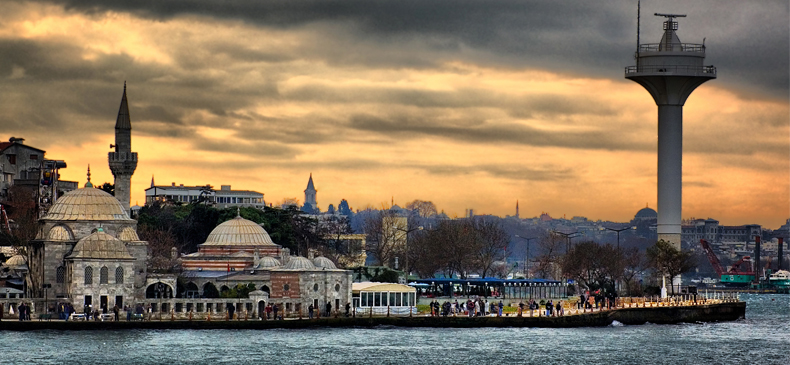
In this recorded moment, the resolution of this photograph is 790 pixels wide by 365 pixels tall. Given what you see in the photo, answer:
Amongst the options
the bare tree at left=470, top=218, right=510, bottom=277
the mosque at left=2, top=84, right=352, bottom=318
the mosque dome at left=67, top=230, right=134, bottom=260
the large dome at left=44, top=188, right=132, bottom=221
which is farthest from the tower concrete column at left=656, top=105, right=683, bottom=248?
the mosque dome at left=67, top=230, right=134, bottom=260

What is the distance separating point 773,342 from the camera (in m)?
74.1

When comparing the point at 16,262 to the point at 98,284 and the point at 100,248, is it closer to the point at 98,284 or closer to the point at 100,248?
the point at 100,248

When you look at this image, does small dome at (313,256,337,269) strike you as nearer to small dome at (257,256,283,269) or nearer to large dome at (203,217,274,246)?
small dome at (257,256,283,269)

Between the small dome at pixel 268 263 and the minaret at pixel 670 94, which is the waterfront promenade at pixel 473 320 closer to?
the small dome at pixel 268 263

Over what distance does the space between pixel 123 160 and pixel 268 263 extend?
53.5 feet

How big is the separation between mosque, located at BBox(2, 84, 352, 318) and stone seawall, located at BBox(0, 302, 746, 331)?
180cm

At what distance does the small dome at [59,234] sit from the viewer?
74312 millimetres

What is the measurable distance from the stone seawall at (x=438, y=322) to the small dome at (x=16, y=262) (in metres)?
14.8

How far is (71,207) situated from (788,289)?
133 meters

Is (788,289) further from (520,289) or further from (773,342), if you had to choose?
(773,342)

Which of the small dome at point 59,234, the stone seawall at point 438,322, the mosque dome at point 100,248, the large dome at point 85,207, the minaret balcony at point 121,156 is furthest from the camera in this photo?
the minaret balcony at point 121,156

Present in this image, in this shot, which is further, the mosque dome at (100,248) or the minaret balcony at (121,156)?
the minaret balcony at (121,156)

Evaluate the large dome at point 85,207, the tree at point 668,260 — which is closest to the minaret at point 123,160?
the large dome at point 85,207

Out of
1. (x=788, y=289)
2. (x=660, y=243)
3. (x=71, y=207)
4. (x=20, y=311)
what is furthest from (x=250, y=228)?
(x=788, y=289)
